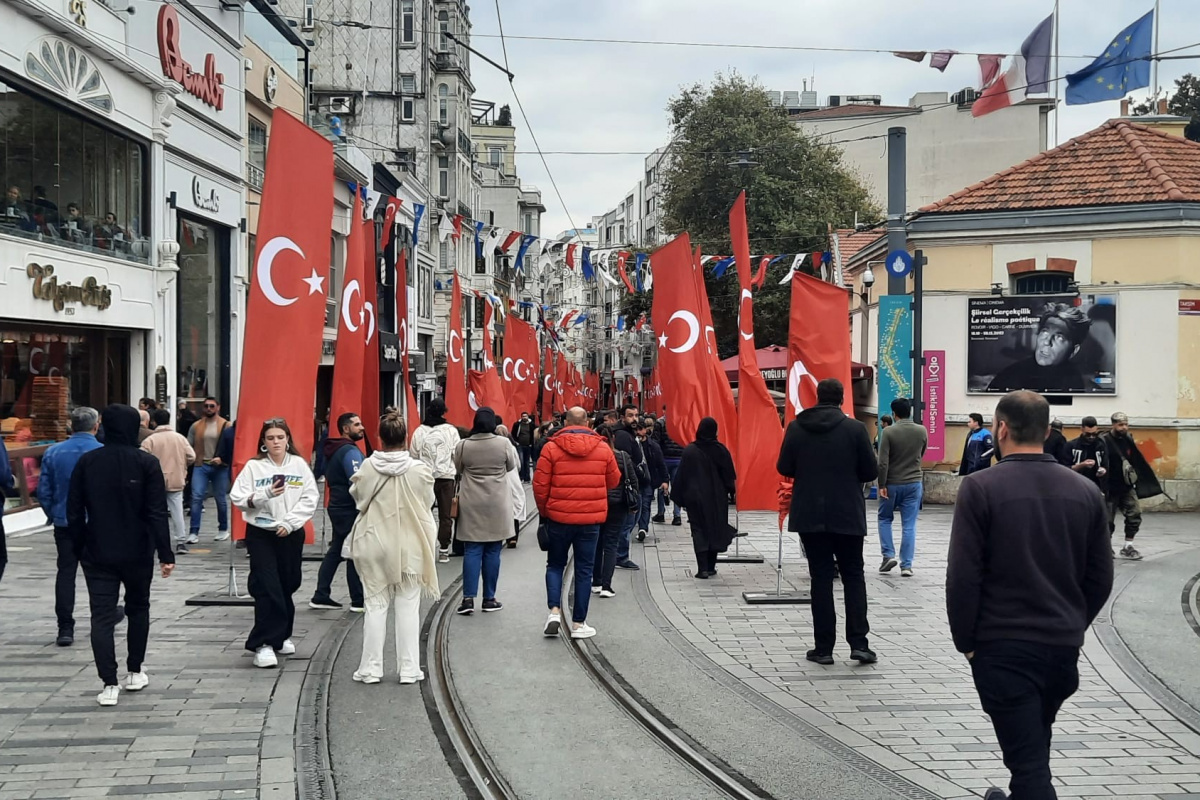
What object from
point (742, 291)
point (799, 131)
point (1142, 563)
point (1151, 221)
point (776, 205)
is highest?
point (799, 131)

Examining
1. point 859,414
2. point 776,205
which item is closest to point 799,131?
point 776,205

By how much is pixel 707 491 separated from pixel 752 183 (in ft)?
100

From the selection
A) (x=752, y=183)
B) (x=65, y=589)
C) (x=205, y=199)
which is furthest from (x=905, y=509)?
(x=752, y=183)

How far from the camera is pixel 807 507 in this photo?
8164mm

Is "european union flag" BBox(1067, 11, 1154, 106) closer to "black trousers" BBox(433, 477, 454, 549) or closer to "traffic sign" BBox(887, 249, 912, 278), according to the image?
"traffic sign" BBox(887, 249, 912, 278)

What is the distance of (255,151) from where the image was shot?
26453mm

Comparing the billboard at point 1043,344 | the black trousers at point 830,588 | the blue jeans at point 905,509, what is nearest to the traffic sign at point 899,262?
the billboard at point 1043,344

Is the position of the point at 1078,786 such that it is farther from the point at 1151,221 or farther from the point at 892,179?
the point at 1151,221

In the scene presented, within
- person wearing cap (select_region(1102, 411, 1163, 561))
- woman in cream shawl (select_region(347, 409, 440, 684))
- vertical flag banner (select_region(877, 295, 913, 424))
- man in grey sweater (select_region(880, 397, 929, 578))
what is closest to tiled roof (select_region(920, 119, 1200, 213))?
vertical flag banner (select_region(877, 295, 913, 424))

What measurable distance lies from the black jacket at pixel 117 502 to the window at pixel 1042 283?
1839 cm

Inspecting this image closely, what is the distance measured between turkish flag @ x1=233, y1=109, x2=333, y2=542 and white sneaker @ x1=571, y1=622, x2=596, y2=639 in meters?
2.21

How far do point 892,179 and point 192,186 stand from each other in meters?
12.7

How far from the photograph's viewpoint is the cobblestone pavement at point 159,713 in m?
5.45

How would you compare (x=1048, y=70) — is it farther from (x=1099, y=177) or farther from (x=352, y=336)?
(x=352, y=336)
